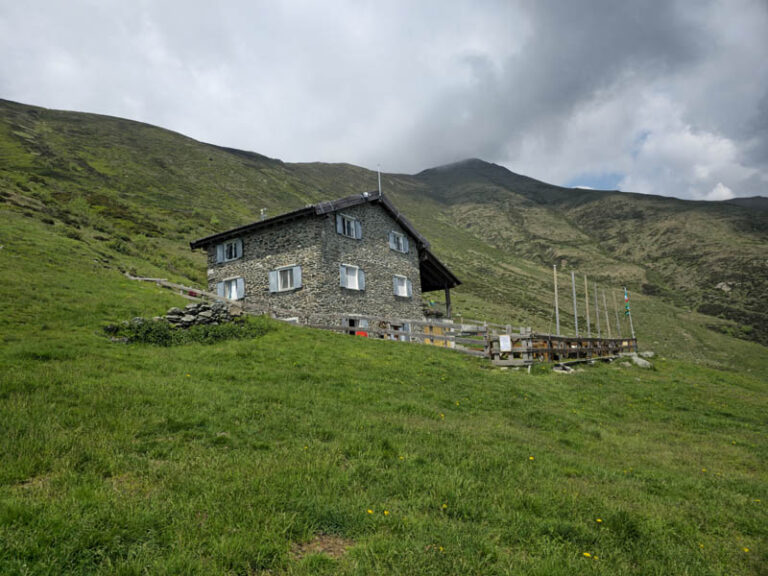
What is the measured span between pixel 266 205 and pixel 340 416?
117069 millimetres

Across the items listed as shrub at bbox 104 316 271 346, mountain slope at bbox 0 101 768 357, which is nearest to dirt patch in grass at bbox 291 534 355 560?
shrub at bbox 104 316 271 346

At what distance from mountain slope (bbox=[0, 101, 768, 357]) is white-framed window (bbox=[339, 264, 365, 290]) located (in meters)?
17.2

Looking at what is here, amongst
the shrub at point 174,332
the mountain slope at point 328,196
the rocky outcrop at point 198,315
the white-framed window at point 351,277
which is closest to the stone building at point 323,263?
the white-framed window at point 351,277

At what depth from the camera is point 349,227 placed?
1094 inches

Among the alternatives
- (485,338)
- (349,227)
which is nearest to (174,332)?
(485,338)

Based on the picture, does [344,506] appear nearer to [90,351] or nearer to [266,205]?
[90,351]

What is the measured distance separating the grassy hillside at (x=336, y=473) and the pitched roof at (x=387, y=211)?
45.1 feet

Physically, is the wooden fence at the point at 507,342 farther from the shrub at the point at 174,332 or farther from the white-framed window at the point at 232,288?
the white-framed window at the point at 232,288

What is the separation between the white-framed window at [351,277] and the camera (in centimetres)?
2619

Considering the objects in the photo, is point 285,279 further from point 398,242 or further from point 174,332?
point 174,332

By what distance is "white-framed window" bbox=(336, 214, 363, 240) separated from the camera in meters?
26.8

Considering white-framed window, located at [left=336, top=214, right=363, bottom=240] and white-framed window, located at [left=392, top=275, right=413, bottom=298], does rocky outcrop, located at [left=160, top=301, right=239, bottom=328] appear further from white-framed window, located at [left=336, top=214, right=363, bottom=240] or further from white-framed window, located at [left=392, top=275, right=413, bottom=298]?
white-framed window, located at [left=392, top=275, right=413, bottom=298]

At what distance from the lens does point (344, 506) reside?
4.77 meters

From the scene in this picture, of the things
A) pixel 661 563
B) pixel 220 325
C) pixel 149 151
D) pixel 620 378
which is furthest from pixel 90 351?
pixel 149 151
